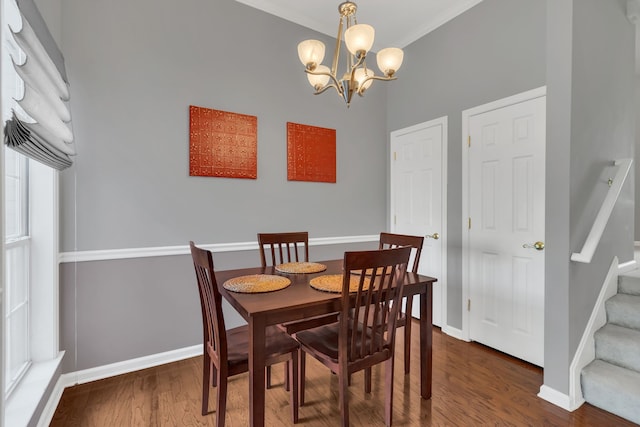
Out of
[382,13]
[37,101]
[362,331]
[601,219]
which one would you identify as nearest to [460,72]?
[382,13]

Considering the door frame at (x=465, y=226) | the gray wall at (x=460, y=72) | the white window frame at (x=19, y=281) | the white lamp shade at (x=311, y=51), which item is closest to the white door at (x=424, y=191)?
the gray wall at (x=460, y=72)

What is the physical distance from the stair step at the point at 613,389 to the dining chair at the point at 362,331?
4.16 feet

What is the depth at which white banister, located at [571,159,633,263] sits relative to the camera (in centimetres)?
182

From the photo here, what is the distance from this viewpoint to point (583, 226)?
196cm

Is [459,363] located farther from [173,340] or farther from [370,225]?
[173,340]

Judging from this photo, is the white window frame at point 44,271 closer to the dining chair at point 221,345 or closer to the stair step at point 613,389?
the dining chair at point 221,345

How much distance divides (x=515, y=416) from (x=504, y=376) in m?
0.48

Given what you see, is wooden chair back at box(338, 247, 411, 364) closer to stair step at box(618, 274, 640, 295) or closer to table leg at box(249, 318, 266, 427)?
table leg at box(249, 318, 266, 427)

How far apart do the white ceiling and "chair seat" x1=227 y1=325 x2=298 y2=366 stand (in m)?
2.74

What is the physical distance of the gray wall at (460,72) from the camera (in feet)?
7.80

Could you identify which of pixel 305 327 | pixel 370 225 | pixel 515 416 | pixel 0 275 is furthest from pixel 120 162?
pixel 515 416

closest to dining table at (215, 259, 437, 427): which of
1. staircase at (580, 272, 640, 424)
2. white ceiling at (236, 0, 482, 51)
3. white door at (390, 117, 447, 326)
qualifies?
staircase at (580, 272, 640, 424)

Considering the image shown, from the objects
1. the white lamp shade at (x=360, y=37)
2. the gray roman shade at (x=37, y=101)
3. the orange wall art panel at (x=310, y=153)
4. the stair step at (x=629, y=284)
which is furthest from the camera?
the orange wall art panel at (x=310, y=153)

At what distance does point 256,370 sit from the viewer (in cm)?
134
